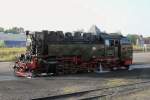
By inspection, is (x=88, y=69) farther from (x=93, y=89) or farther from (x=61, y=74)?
(x=93, y=89)

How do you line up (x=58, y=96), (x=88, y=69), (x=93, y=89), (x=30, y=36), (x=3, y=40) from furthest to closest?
1. (x=3, y=40)
2. (x=88, y=69)
3. (x=30, y=36)
4. (x=93, y=89)
5. (x=58, y=96)

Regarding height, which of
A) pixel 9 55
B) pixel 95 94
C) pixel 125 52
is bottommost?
pixel 95 94

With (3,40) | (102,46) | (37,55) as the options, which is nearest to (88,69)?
(102,46)

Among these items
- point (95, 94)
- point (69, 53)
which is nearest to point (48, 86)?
point (95, 94)

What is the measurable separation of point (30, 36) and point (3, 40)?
2917 inches

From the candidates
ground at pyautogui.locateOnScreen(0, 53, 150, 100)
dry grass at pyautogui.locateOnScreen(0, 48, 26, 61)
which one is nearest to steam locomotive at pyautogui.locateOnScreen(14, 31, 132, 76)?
ground at pyautogui.locateOnScreen(0, 53, 150, 100)

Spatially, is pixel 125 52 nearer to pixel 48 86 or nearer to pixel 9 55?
pixel 48 86

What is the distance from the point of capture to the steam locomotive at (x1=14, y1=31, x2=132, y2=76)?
21578mm

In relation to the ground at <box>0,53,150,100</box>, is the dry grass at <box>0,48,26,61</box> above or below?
above

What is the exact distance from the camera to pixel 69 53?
23.1 m

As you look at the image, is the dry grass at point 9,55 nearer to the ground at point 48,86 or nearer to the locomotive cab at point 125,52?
the locomotive cab at point 125,52

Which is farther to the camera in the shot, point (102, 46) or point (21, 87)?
point (102, 46)

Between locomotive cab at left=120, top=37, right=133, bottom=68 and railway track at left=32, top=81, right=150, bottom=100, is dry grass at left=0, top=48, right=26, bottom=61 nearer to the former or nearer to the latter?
locomotive cab at left=120, top=37, right=133, bottom=68

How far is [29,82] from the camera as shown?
18469mm
